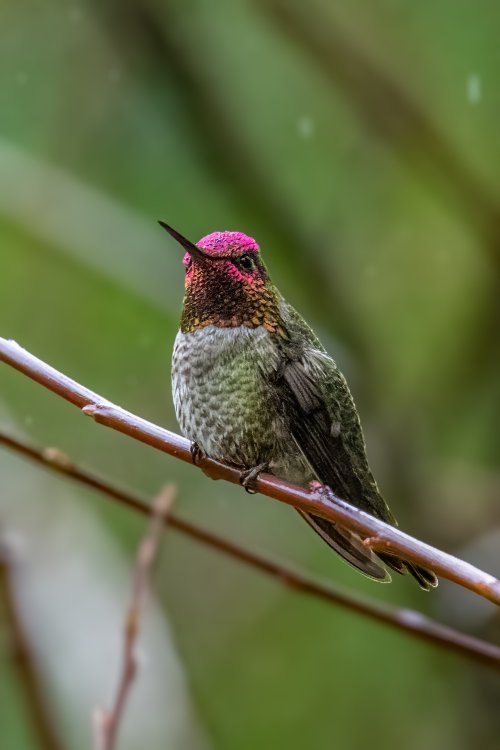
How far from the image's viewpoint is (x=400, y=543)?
1.59 meters

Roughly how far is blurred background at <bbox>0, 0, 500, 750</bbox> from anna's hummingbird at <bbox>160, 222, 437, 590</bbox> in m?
2.11

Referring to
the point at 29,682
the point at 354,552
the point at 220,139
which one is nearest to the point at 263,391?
the point at 354,552

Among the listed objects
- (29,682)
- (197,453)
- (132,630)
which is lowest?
(29,682)

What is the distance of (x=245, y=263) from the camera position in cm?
170


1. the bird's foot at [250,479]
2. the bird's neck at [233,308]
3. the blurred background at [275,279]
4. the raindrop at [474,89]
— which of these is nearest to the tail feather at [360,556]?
the bird's foot at [250,479]

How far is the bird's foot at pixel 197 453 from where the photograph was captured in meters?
1.81

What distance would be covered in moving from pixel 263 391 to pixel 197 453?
0.18 metres

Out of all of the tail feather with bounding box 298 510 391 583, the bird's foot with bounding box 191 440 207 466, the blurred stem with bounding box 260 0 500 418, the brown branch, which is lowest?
the brown branch

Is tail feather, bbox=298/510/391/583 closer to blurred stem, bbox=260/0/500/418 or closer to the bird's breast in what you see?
the bird's breast

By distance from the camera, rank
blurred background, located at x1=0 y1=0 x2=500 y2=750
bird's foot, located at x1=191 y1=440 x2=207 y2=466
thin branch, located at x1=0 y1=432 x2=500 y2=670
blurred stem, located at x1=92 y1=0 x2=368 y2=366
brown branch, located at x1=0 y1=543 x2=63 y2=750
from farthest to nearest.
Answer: blurred stem, located at x1=92 y1=0 x2=368 y2=366 < blurred background, located at x1=0 y1=0 x2=500 y2=750 < brown branch, located at x1=0 y1=543 x2=63 y2=750 < thin branch, located at x1=0 y1=432 x2=500 y2=670 < bird's foot, located at x1=191 y1=440 x2=207 y2=466

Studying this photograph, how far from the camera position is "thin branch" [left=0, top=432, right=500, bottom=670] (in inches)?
85.9

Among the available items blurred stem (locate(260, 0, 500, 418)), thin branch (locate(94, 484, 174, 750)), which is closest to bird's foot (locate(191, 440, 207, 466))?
thin branch (locate(94, 484, 174, 750))

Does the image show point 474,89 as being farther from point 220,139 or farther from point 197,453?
point 197,453

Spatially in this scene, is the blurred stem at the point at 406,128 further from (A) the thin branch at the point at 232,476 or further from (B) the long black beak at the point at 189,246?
(B) the long black beak at the point at 189,246
